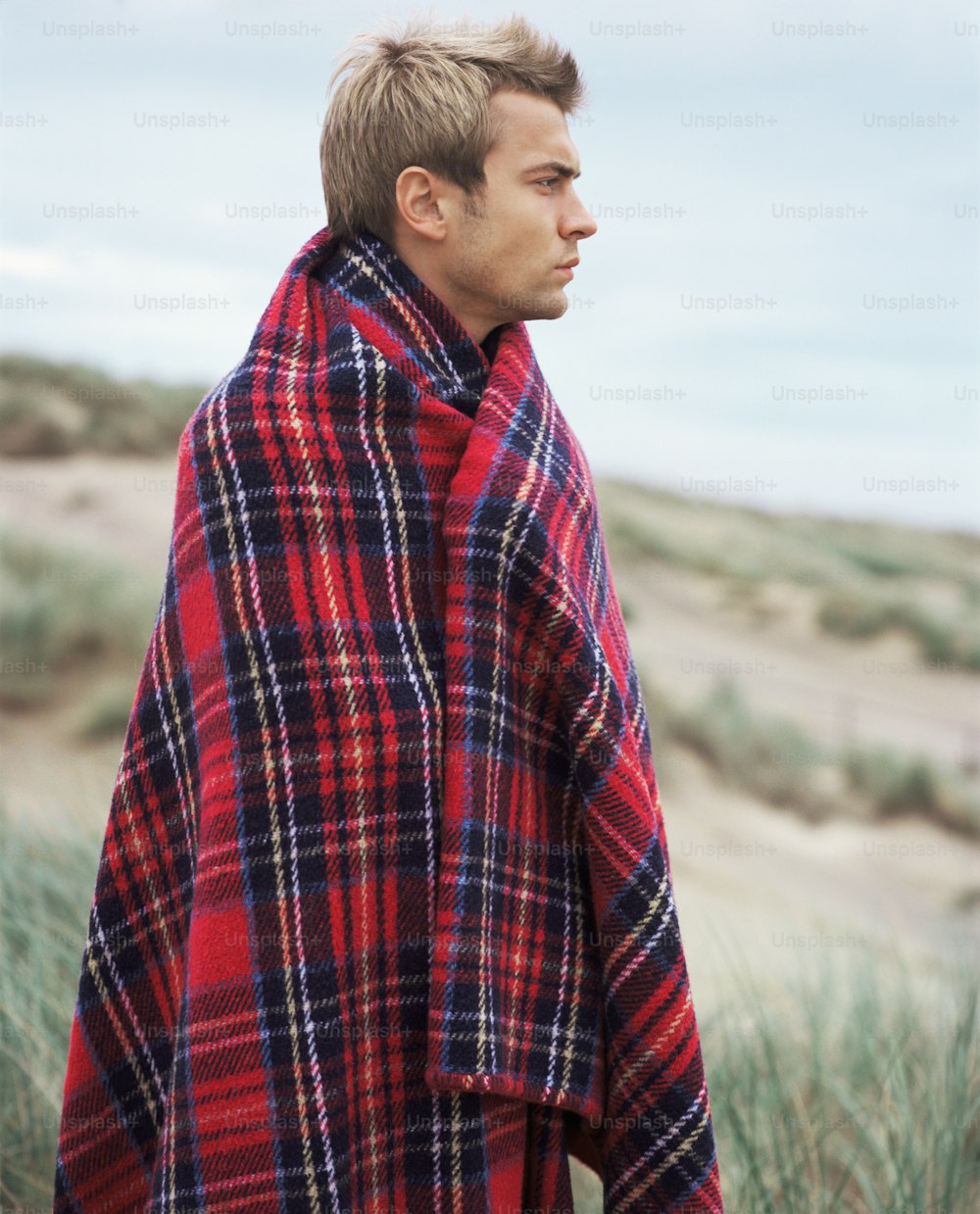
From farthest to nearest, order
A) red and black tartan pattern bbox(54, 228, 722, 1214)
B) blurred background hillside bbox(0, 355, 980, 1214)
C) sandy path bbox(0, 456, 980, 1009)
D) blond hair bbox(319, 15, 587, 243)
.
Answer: sandy path bbox(0, 456, 980, 1009) → blurred background hillside bbox(0, 355, 980, 1214) → blond hair bbox(319, 15, 587, 243) → red and black tartan pattern bbox(54, 228, 722, 1214)

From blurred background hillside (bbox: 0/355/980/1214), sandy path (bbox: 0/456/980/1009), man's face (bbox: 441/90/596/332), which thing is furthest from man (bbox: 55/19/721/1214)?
sandy path (bbox: 0/456/980/1009)

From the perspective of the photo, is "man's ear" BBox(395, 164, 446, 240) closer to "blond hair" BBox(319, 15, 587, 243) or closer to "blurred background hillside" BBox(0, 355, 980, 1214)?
"blond hair" BBox(319, 15, 587, 243)

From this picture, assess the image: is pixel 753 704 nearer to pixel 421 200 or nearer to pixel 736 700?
pixel 736 700

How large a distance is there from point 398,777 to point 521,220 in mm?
772

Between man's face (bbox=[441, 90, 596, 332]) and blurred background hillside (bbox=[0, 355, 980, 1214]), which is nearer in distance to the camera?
man's face (bbox=[441, 90, 596, 332])

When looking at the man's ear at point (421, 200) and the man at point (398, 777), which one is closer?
the man at point (398, 777)

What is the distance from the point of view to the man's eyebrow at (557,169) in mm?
1798

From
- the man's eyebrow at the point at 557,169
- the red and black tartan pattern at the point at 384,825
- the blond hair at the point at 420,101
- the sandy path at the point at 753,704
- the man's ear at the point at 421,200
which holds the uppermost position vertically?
the blond hair at the point at 420,101

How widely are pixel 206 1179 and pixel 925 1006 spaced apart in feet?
7.56

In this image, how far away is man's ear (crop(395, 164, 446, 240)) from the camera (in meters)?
1.79

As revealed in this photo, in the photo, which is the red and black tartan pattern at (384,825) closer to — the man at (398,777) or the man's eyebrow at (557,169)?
the man at (398,777)

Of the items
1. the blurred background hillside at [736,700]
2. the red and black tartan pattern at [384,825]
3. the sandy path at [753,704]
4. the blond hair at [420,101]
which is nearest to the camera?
the red and black tartan pattern at [384,825]

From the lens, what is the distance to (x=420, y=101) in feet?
5.87

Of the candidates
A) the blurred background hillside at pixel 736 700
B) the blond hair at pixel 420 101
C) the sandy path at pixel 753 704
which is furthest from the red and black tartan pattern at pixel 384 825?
the sandy path at pixel 753 704
